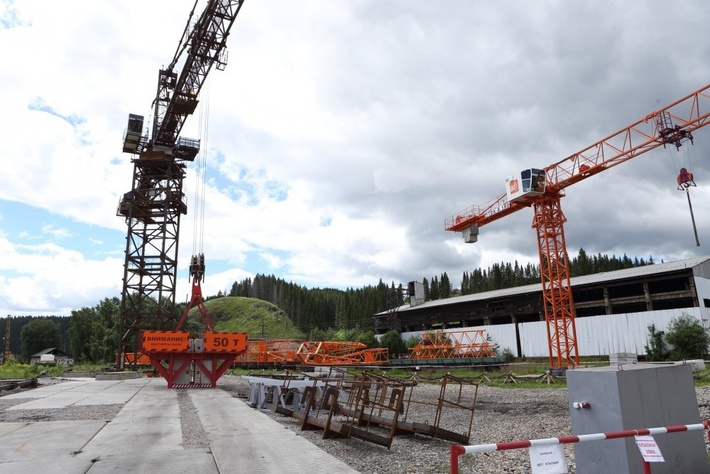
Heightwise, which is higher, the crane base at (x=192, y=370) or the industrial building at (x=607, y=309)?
the industrial building at (x=607, y=309)

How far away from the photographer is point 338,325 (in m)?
128

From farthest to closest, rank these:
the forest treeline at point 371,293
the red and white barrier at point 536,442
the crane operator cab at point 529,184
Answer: the forest treeline at point 371,293 → the crane operator cab at point 529,184 → the red and white barrier at point 536,442

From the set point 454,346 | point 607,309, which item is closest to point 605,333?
point 607,309

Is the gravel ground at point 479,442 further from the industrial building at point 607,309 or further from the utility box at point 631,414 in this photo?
the industrial building at point 607,309

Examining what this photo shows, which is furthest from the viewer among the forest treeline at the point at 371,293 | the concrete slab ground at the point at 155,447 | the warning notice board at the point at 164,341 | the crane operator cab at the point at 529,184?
the forest treeline at the point at 371,293

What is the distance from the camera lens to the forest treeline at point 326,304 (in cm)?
6281

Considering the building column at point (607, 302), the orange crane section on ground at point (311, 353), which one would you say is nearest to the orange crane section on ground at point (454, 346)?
the orange crane section on ground at point (311, 353)

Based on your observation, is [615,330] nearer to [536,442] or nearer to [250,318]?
[536,442]

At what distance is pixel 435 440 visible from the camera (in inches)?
406

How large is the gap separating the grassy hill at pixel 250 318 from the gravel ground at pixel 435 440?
110192 millimetres

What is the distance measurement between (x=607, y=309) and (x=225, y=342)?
36.3 meters

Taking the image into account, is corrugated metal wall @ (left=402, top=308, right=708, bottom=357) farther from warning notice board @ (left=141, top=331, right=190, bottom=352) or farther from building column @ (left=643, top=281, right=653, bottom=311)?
warning notice board @ (left=141, top=331, right=190, bottom=352)

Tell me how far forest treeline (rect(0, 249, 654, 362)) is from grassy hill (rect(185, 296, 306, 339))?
5945 mm

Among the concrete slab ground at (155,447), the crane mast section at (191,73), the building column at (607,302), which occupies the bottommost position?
the concrete slab ground at (155,447)
